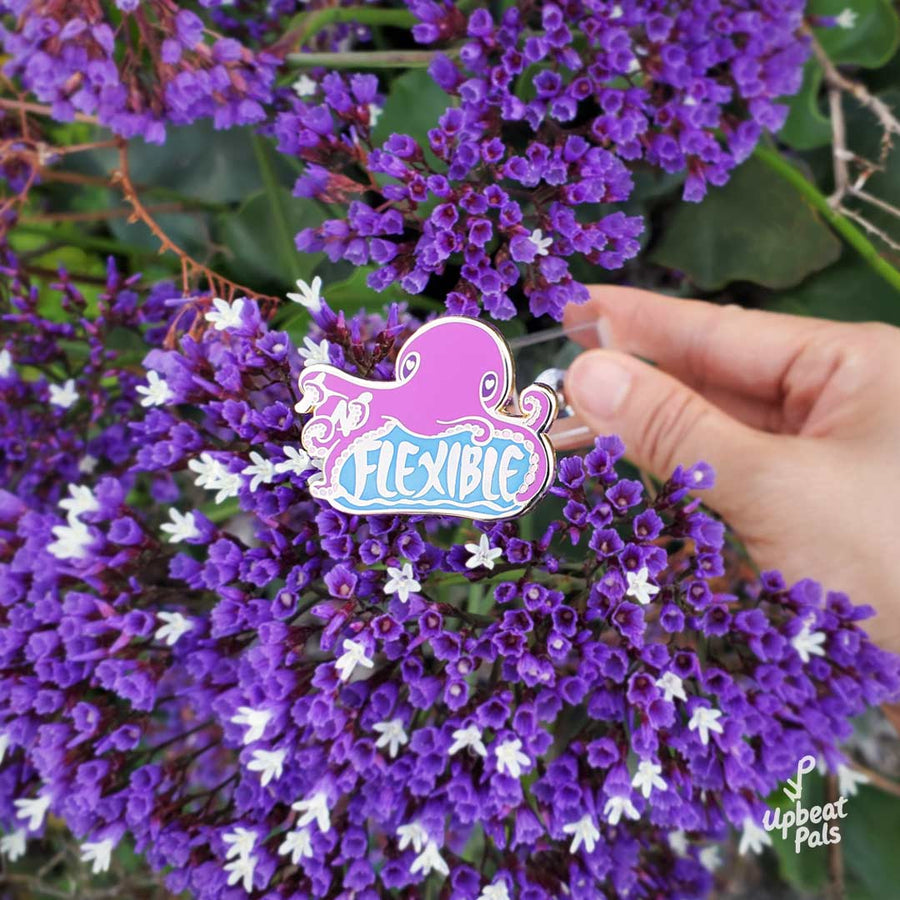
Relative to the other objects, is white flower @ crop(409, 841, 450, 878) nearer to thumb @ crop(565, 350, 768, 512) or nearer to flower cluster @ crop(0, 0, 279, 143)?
thumb @ crop(565, 350, 768, 512)

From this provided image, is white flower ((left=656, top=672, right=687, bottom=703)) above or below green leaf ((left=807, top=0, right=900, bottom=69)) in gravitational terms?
below

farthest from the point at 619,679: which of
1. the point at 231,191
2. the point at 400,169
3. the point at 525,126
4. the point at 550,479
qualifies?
the point at 231,191

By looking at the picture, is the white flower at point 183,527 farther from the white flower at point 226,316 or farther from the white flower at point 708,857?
the white flower at point 708,857

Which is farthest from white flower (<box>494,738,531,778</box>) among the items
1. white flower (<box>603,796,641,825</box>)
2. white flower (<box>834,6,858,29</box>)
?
white flower (<box>834,6,858,29</box>)

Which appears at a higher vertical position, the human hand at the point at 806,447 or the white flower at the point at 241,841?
the human hand at the point at 806,447

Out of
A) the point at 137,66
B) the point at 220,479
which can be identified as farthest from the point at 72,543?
the point at 137,66

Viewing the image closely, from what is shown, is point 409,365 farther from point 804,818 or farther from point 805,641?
point 804,818

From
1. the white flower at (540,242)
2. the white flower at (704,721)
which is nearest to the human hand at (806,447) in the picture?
the white flower at (540,242)
